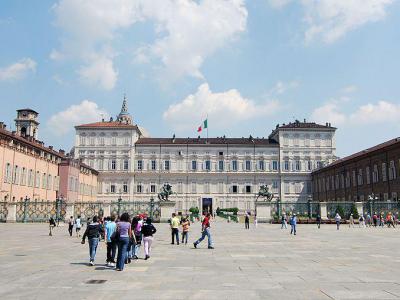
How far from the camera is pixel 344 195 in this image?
202ft

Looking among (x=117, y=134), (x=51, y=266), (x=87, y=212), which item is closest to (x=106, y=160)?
(x=117, y=134)

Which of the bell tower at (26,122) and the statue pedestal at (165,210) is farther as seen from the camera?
the bell tower at (26,122)

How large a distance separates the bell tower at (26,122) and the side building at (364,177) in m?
51.0

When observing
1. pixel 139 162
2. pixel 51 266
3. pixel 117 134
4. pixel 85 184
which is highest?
pixel 117 134

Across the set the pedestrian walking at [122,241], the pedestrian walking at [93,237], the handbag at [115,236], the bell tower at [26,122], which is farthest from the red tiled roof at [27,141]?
the pedestrian walking at [122,241]

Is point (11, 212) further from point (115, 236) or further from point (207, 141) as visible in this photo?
point (207, 141)

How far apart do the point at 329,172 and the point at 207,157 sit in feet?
73.4


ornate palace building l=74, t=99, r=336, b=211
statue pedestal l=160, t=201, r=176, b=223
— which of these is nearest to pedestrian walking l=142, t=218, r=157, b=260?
statue pedestal l=160, t=201, r=176, b=223

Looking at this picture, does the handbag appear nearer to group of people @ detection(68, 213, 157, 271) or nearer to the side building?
group of people @ detection(68, 213, 157, 271)

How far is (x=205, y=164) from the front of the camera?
75625 mm

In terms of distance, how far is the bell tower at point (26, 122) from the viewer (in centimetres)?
6762

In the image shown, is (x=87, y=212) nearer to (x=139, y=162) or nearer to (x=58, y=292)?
(x=139, y=162)

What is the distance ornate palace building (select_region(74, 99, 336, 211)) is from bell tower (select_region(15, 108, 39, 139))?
856cm

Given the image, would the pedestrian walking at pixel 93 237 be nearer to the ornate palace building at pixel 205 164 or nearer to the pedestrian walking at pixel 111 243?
the pedestrian walking at pixel 111 243
